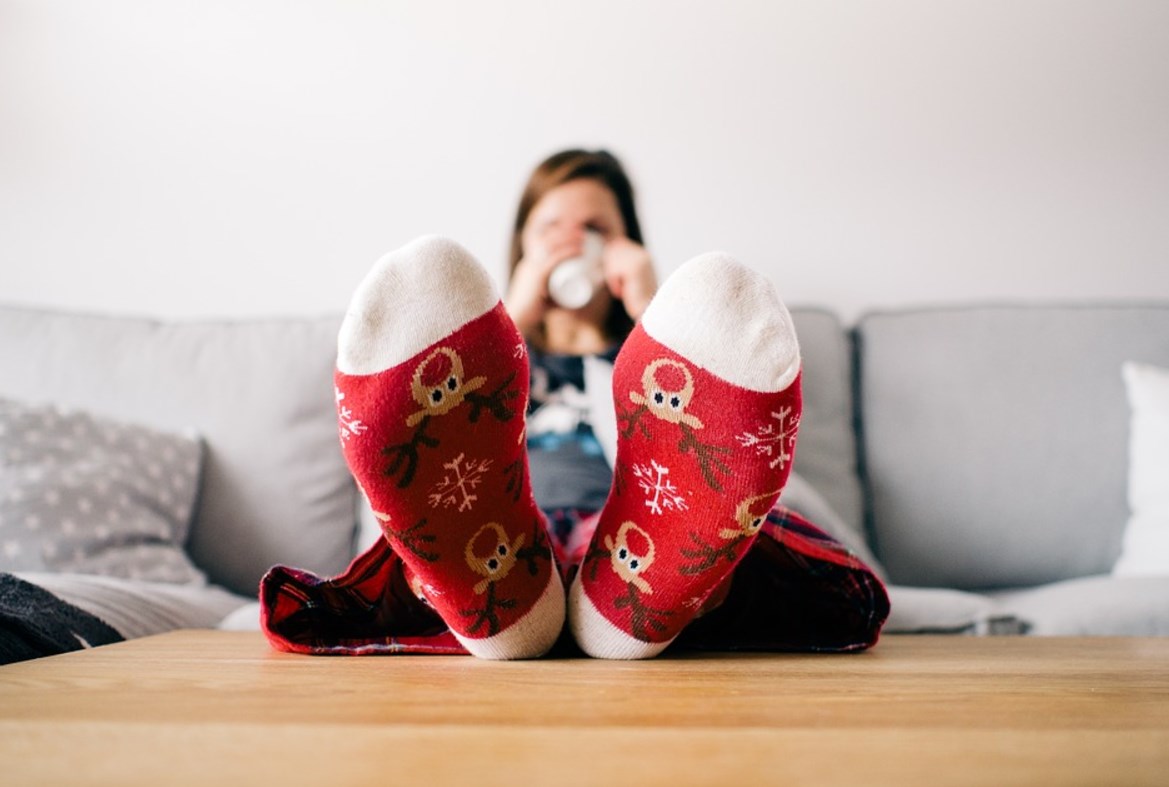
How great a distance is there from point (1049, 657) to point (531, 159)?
111 centimetres

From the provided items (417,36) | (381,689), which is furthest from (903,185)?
(381,689)

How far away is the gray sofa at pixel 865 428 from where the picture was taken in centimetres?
109

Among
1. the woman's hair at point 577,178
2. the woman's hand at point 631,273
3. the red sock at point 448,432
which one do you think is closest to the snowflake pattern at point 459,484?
the red sock at point 448,432

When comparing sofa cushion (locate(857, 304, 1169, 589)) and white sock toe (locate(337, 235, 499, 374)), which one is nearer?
white sock toe (locate(337, 235, 499, 374))

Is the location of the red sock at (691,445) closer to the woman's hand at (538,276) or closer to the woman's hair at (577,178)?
the woman's hand at (538,276)

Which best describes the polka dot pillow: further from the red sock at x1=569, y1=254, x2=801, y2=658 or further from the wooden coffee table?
the red sock at x1=569, y1=254, x2=801, y2=658

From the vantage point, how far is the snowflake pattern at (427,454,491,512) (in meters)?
0.49

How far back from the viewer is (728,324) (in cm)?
49

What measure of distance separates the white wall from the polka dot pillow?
1.63 ft

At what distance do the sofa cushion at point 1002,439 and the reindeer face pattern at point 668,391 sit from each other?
30.7 inches

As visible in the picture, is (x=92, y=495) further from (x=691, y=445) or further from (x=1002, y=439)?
(x=1002, y=439)

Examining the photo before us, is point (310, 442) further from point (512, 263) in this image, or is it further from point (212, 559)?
point (512, 263)

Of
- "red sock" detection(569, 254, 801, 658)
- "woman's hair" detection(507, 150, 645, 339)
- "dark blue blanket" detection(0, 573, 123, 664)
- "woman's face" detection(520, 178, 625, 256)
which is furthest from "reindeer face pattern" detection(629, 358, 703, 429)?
"woman's hair" detection(507, 150, 645, 339)

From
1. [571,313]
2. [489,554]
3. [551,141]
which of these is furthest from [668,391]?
[551,141]
